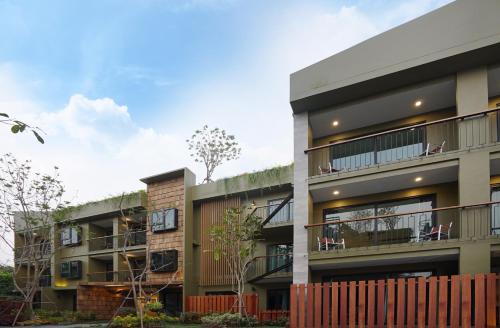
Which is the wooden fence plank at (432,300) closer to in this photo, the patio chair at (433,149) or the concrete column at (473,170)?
the concrete column at (473,170)

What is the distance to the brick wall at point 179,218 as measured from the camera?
22391 millimetres

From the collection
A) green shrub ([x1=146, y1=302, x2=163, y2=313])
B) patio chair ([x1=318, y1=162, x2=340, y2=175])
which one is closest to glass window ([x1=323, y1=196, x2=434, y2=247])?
patio chair ([x1=318, y1=162, x2=340, y2=175])

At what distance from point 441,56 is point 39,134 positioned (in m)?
12.0

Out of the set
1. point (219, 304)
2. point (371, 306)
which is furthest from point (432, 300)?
point (219, 304)

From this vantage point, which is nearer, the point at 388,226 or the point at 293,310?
the point at 293,310

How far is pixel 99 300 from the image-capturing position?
25.6 metres

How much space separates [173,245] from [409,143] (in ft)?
44.7

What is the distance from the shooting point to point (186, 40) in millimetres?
19875

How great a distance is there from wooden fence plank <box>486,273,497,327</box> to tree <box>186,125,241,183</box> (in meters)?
22.7

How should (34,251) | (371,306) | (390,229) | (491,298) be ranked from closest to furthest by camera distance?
1. (491,298)
2. (371,306)
3. (390,229)
4. (34,251)

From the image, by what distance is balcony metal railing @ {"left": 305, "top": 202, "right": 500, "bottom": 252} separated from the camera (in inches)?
512

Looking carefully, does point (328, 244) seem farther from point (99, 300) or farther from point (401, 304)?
point (99, 300)

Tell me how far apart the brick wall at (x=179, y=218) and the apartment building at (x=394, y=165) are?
3.21 metres

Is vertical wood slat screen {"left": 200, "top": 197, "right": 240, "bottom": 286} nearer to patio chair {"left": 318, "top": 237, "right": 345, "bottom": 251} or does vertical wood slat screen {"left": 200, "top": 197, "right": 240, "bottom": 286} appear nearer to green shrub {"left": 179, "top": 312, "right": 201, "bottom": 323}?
green shrub {"left": 179, "top": 312, "right": 201, "bottom": 323}
